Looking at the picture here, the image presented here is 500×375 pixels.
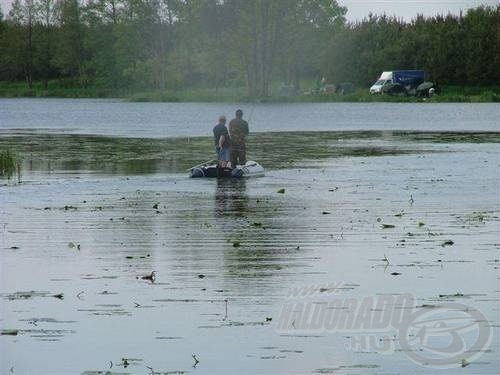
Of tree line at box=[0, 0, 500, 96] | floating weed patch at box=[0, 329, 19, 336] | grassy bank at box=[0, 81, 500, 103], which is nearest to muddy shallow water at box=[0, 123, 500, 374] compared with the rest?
floating weed patch at box=[0, 329, 19, 336]

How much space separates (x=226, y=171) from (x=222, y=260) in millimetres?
16719

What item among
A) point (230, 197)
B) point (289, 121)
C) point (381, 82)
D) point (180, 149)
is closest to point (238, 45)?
point (381, 82)

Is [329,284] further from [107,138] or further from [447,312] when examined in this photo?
[107,138]

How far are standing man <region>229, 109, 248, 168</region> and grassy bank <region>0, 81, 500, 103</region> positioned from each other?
93277mm

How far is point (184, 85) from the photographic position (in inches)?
6885

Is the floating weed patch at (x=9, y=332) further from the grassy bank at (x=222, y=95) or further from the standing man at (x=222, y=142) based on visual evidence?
the grassy bank at (x=222, y=95)

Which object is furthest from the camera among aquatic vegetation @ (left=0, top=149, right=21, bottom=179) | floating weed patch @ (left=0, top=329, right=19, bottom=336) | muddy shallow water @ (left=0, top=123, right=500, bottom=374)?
aquatic vegetation @ (left=0, top=149, right=21, bottom=179)

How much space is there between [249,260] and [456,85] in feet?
403

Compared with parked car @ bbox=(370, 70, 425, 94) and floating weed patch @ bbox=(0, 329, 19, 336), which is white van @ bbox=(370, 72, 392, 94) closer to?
parked car @ bbox=(370, 70, 425, 94)

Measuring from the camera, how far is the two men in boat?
35.8m

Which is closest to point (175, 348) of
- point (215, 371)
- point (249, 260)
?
point (215, 371)

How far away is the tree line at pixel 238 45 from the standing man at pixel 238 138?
10258 cm

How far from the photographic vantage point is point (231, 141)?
3650 cm

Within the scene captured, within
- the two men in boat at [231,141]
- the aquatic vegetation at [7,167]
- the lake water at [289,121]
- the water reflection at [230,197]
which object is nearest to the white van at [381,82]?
the lake water at [289,121]
